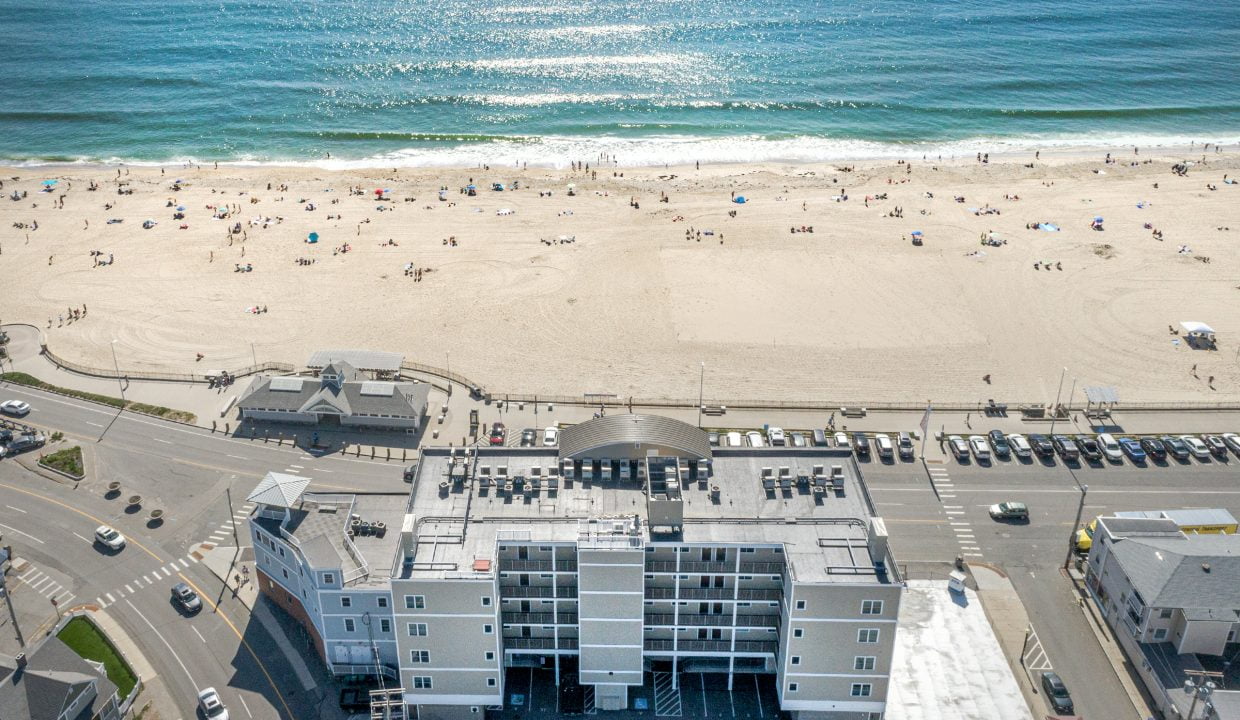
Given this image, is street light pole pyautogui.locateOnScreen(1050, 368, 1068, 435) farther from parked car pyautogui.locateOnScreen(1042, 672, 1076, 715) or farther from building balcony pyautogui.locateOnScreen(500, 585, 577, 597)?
building balcony pyautogui.locateOnScreen(500, 585, 577, 597)

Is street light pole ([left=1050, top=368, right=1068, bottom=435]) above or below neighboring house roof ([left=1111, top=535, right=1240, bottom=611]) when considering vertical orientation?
above

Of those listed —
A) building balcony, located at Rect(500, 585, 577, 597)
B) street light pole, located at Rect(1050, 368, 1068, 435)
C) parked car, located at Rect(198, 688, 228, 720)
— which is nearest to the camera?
building balcony, located at Rect(500, 585, 577, 597)

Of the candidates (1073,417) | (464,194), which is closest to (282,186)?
(464,194)

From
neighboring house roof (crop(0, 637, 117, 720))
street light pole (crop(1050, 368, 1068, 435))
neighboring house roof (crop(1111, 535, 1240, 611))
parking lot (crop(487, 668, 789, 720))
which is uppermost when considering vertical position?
street light pole (crop(1050, 368, 1068, 435))

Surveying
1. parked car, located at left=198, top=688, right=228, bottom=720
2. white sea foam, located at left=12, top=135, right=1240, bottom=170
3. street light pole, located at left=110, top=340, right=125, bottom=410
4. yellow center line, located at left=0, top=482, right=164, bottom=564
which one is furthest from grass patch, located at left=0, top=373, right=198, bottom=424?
white sea foam, located at left=12, top=135, right=1240, bottom=170

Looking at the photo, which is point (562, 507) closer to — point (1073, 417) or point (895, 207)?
point (1073, 417)

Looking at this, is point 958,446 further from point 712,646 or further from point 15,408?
point 15,408

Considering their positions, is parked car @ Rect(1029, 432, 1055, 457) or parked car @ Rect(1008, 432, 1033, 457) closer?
parked car @ Rect(1029, 432, 1055, 457)

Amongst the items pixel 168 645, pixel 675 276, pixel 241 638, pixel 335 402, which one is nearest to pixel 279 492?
pixel 241 638
